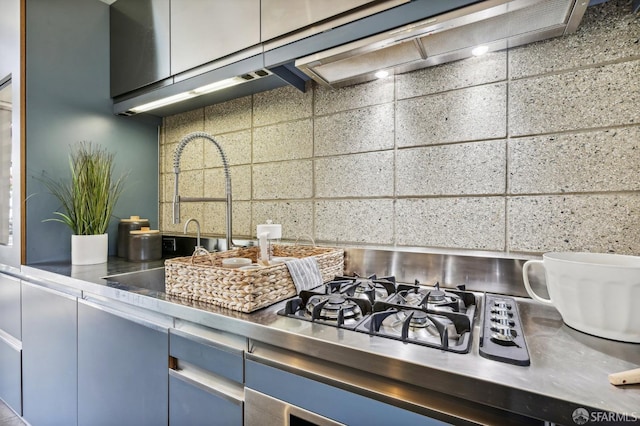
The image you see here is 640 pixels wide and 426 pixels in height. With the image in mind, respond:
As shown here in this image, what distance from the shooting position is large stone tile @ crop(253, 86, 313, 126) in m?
1.50

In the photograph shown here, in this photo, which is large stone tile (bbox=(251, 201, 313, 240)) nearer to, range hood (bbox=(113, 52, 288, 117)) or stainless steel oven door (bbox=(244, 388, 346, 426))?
range hood (bbox=(113, 52, 288, 117))

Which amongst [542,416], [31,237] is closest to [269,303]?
[542,416]

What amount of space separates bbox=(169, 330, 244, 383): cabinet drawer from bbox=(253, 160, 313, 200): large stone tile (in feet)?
2.65

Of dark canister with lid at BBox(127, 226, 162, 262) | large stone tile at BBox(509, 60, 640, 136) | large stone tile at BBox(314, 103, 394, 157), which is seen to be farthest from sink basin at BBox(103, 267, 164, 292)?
large stone tile at BBox(509, 60, 640, 136)

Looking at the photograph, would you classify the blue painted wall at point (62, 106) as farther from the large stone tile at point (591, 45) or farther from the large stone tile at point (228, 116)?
the large stone tile at point (591, 45)

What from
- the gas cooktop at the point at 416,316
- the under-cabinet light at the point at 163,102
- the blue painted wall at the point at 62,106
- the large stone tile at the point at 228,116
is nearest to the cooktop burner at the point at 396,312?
the gas cooktop at the point at 416,316

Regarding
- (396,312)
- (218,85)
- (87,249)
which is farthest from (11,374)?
(396,312)

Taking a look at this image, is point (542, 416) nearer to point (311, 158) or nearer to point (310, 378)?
point (310, 378)

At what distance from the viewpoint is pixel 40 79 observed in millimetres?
1603

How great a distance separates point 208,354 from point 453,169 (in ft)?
3.28

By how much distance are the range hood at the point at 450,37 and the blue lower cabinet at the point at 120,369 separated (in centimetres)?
107

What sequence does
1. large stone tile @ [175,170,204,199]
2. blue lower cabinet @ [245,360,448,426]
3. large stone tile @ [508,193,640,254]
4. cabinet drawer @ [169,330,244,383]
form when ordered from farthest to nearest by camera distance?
large stone tile @ [175,170,204,199] → large stone tile @ [508,193,640,254] → cabinet drawer @ [169,330,244,383] → blue lower cabinet @ [245,360,448,426]

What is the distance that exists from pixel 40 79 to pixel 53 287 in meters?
1.06

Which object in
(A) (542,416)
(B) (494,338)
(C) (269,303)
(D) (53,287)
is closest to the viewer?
(A) (542,416)
